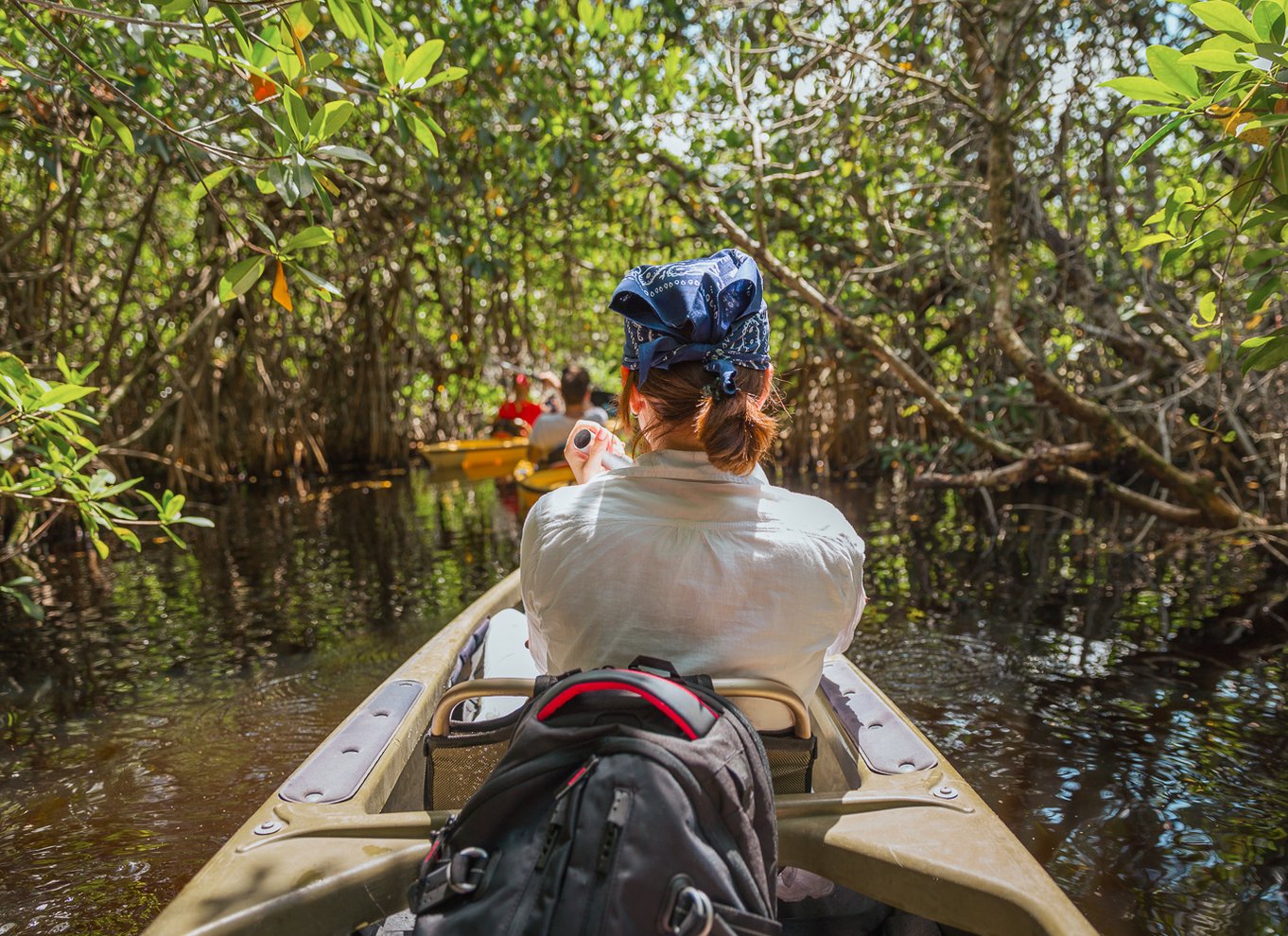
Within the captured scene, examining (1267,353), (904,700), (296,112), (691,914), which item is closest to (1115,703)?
(904,700)

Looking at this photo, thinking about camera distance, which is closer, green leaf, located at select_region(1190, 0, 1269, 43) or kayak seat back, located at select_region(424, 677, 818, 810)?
kayak seat back, located at select_region(424, 677, 818, 810)

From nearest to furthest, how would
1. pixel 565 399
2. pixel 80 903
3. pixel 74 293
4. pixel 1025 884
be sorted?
pixel 1025 884
pixel 80 903
pixel 565 399
pixel 74 293

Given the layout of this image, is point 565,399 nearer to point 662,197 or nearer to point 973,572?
point 662,197

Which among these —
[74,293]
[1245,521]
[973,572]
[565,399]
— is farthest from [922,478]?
[74,293]

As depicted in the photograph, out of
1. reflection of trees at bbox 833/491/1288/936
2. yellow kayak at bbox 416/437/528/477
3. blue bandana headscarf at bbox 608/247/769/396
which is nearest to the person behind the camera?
blue bandana headscarf at bbox 608/247/769/396

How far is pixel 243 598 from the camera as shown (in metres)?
5.54

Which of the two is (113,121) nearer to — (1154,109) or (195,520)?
(195,520)

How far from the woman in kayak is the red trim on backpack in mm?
180

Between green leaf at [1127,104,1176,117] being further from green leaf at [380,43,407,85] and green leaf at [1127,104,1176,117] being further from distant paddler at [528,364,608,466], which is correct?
distant paddler at [528,364,608,466]

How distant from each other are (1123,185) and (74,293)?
8.90 metres

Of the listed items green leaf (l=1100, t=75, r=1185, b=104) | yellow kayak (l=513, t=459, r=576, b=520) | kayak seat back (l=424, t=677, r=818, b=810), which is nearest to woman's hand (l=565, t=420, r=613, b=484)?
kayak seat back (l=424, t=677, r=818, b=810)

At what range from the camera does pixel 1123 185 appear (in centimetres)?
690

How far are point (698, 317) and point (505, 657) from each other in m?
1.31

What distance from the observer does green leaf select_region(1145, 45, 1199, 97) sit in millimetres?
1769
